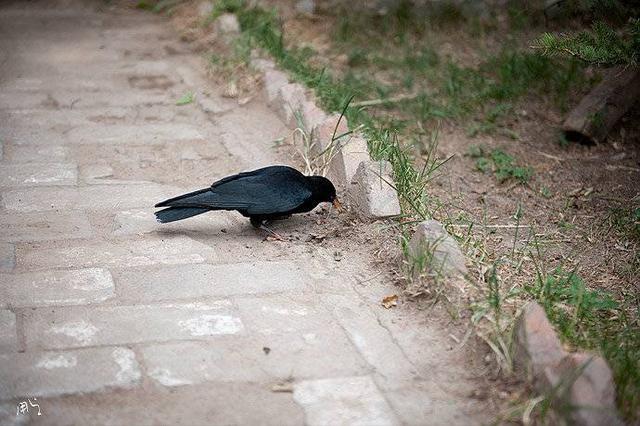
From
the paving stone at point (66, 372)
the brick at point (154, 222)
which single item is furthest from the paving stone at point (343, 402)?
the brick at point (154, 222)

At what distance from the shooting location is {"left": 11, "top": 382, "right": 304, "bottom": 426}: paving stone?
2.86m

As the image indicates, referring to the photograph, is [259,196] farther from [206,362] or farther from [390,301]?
[206,362]

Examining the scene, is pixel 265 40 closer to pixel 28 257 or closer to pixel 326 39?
pixel 326 39

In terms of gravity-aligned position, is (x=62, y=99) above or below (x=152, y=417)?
below

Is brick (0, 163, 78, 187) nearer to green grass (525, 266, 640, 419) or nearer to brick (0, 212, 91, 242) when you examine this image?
brick (0, 212, 91, 242)

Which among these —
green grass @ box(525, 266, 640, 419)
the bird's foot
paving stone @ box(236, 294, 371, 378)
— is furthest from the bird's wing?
green grass @ box(525, 266, 640, 419)

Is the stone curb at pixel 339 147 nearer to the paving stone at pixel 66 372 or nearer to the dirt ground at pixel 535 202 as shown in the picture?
the dirt ground at pixel 535 202

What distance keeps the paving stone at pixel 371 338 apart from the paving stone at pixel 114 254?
2.38ft

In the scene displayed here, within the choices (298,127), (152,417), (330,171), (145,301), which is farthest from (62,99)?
(152,417)

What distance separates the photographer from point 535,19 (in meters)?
7.36

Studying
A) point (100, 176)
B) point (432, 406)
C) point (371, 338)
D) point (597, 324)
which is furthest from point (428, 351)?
point (100, 176)

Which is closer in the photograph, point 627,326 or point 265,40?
point 627,326

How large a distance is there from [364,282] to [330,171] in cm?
115

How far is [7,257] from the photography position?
3910 millimetres
